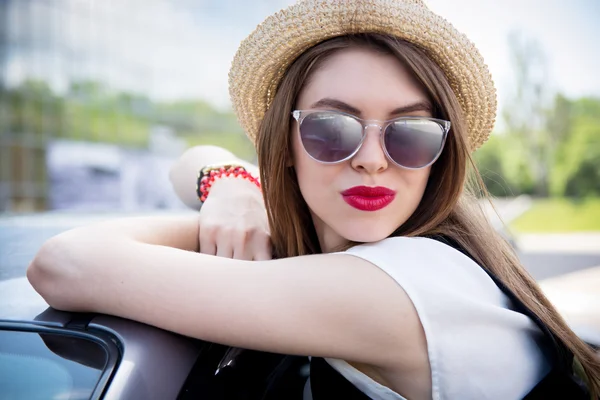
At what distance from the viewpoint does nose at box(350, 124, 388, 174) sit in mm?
1344

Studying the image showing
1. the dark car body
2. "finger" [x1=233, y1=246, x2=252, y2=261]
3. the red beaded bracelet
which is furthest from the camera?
the red beaded bracelet

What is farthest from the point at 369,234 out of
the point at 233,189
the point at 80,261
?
the point at 80,261

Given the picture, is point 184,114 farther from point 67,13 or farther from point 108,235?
point 108,235

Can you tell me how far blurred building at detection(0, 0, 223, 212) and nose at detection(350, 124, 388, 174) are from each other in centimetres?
1817

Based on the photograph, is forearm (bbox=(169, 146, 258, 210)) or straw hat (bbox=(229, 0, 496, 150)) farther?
forearm (bbox=(169, 146, 258, 210))

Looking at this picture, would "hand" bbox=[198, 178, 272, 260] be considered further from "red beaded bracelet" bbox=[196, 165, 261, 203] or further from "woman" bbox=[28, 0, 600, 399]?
"red beaded bracelet" bbox=[196, 165, 261, 203]

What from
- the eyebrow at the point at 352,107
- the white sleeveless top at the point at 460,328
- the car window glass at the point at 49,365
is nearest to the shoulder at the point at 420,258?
the white sleeveless top at the point at 460,328

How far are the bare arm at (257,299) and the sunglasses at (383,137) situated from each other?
340 mm

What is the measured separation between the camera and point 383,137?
53.0 inches

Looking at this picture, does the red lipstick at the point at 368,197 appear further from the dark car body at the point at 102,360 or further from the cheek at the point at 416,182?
the dark car body at the point at 102,360

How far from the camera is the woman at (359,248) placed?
3.58 ft

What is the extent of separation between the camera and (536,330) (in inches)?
49.8

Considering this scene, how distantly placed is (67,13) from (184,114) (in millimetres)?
9312

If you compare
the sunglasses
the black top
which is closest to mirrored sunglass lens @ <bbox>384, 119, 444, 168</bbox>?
the sunglasses
